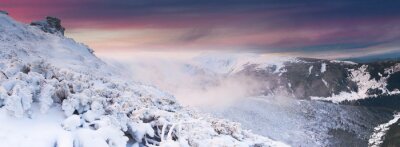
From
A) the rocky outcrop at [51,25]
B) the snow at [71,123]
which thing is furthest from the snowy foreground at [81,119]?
the rocky outcrop at [51,25]

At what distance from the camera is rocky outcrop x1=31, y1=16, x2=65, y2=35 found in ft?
225

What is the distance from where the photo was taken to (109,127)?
15266 millimetres

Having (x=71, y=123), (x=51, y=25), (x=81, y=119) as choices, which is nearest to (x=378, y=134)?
(x=51, y=25)

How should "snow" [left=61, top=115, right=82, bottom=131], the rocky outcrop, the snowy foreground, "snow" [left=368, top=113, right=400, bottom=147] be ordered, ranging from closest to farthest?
1. the snowy foreground
2. "snow" [left=61, top=115, right=82, bottom=131]
3. the rocky outcrop
4. "snow" [left=368, top=113, right=400, bottom=147]

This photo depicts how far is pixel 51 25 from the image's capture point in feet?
235

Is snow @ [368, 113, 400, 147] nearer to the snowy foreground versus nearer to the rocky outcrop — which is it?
the rocky outcrop

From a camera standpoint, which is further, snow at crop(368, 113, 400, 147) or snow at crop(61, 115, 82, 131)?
snow at crop(368, 113, 400, 147)

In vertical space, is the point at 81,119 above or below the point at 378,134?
above

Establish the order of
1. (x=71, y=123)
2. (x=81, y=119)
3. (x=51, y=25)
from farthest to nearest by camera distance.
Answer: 1. (x=51, y=25)
2. (x=81, y=119)
3. (x=71, y=123)

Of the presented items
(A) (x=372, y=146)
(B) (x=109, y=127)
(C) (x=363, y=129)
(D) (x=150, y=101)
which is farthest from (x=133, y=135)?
(C) (x=363, y=129)

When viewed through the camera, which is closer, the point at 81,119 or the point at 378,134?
the point at 81,119

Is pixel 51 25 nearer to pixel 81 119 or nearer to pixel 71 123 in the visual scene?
pixel 81 119

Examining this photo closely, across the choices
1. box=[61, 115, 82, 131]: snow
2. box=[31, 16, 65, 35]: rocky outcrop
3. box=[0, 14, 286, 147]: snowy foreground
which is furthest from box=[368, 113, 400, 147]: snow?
box=[61, 115, 82, 131]: snow

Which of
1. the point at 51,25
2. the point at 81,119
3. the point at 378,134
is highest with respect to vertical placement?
the point at 51,25
